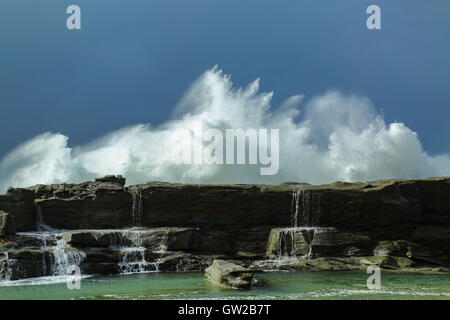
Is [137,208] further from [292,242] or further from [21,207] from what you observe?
[292,242]

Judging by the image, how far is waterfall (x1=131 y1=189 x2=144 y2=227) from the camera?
159 feet

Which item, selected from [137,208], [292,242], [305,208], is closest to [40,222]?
[137,208]

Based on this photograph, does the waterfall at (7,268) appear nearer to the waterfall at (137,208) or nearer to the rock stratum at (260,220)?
the rock stratum at (260,220)

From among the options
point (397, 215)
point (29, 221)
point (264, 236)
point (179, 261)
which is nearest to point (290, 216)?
point (264, 236)

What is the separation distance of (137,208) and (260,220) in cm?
1215

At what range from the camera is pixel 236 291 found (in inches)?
974

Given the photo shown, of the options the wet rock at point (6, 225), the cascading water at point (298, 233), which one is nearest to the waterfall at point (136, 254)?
the wet rock at point (6, 225)

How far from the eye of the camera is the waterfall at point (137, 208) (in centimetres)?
4847

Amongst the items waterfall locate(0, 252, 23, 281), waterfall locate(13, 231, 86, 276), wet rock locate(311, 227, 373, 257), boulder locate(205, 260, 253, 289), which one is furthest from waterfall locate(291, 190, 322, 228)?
waterfall locate(0, 252, 23, 281)

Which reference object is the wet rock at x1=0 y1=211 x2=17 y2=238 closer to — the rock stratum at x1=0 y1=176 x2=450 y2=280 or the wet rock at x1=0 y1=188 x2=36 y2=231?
the rock stratum at x1=0 y1=176 x2=450 y2=280

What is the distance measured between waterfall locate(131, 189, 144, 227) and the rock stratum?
10 centimetres
